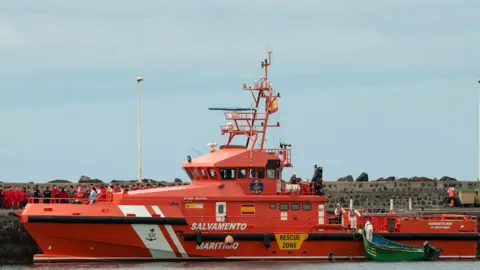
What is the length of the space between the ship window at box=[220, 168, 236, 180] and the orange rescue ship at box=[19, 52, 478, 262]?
0.02 metres

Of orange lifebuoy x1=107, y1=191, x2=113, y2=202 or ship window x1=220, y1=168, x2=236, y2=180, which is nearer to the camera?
ship window x1=220, y1=168, x2=236, y2=180

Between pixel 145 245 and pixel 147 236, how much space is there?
23 cm

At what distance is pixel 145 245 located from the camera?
104 feet

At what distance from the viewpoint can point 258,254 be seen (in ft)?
105

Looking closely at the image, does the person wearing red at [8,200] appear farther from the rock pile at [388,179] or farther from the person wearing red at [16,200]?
the rock pile at [388,179]

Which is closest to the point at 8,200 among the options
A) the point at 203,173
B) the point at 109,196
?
the point at 109,196

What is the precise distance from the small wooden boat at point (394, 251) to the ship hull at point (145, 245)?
2.30ft

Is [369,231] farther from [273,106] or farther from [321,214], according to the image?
[273,106]

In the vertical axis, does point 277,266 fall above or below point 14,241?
below

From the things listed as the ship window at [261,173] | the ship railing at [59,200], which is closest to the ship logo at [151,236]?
the ship railing at [59,200]

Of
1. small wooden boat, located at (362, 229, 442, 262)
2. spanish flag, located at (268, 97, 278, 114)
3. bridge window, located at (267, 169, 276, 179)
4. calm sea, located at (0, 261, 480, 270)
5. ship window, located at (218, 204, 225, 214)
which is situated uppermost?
spanish flag, located at (268, 97, 278, 114)

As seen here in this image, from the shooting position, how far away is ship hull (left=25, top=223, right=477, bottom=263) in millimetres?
31531

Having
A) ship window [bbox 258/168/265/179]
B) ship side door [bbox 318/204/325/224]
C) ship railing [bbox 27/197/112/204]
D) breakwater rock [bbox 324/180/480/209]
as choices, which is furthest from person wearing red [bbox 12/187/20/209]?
breakwater rock [bbox 324/180/480/209]

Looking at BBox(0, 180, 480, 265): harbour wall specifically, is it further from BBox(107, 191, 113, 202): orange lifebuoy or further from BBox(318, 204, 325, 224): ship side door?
BBox(318, 204, 325, 224): ship side door
